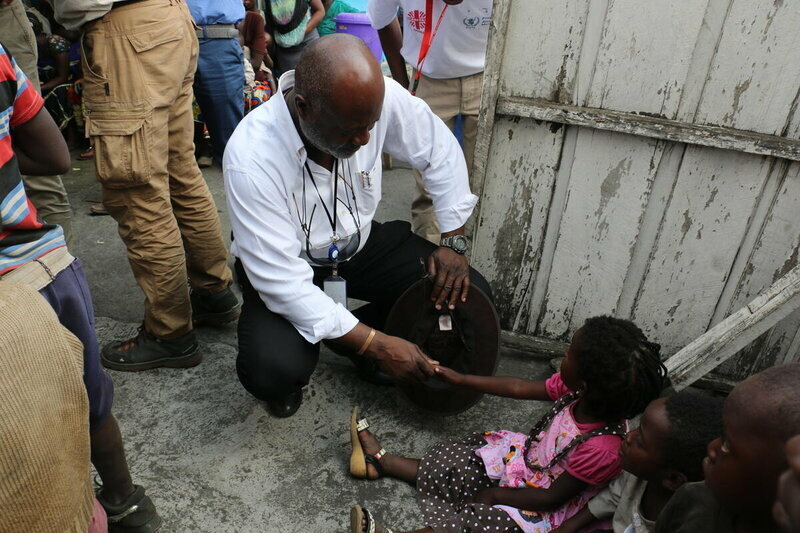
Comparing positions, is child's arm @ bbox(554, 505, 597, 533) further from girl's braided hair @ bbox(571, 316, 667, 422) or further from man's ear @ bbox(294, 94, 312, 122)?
man's ear @ bbox(294, 94, 312, 122)

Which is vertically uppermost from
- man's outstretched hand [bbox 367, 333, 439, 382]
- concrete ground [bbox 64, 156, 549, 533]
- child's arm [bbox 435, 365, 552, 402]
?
man's outstretched hand [bbox 367, 333, 439, 382]

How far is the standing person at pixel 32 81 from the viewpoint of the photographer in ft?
8.54

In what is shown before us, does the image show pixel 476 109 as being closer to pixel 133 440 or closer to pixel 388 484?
pixel 388 484

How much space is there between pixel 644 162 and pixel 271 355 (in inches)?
63.4

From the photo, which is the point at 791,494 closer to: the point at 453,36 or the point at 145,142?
the point at 145,142

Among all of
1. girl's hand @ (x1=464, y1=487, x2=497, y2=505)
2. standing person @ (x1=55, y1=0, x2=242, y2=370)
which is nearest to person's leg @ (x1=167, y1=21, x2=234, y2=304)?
standing person @ (x1=55, y1=0, x2=242, y2=370)

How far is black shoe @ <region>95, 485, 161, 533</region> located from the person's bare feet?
0.73 meters

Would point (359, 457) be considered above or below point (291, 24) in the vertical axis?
below

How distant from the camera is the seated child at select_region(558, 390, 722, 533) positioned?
1.49 meters

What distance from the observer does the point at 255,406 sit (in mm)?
2469

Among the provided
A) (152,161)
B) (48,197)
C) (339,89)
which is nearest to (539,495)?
(339,89)

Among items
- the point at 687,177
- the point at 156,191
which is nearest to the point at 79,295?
the point at 156,191

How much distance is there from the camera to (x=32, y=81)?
2.91 metres

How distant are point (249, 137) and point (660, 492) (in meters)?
1.66
